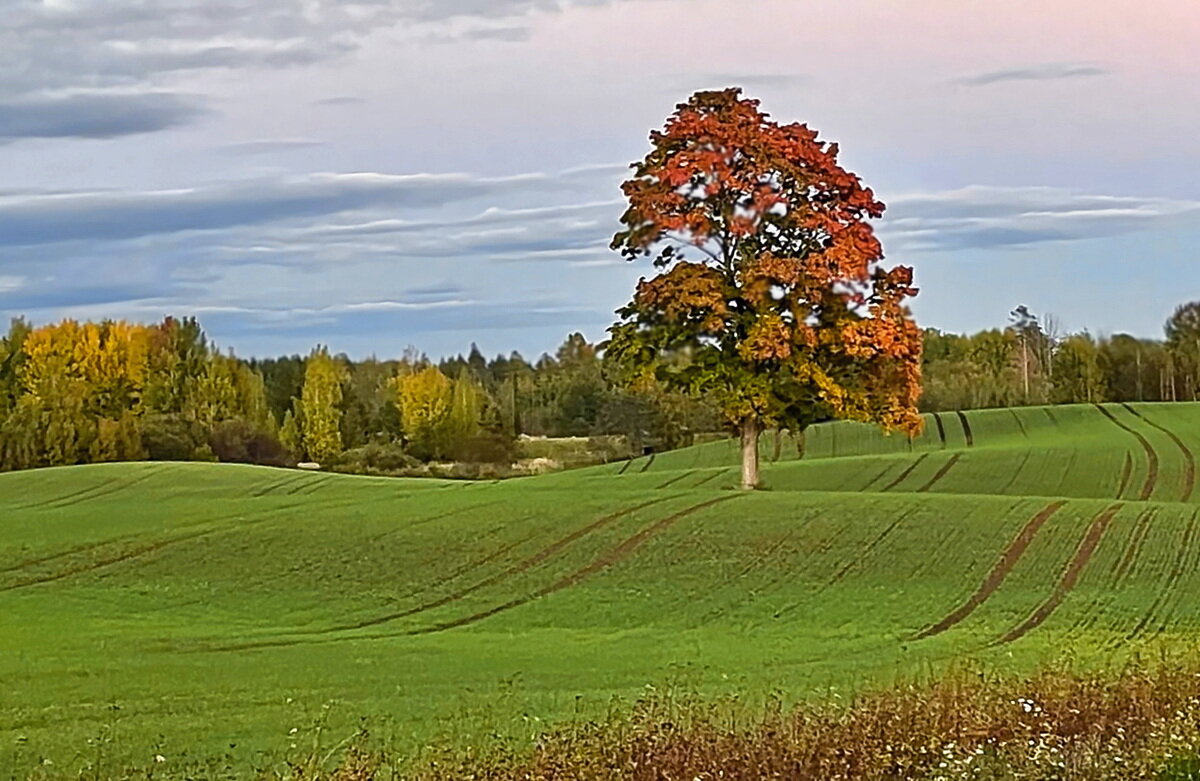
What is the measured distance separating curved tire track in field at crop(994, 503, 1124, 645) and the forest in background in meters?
57.1

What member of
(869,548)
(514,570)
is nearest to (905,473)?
(869,548)

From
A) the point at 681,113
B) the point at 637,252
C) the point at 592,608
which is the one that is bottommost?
the point at 592,608

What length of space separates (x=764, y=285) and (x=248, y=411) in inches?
3211

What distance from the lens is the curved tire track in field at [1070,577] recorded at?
2592 cm

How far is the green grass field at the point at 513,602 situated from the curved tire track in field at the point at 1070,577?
95mm

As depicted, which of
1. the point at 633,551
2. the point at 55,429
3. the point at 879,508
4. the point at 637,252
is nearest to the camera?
the point at 633,551

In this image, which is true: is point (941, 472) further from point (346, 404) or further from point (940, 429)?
point (346, 404)

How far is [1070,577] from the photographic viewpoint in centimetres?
3120

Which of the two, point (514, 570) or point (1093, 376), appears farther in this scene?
point (1093, 376)

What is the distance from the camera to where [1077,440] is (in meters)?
70.6

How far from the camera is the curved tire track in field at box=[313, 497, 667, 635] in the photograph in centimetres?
2845

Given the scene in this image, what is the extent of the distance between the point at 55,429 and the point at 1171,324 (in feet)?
297

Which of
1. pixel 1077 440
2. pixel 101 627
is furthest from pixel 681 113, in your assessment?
pixel 1077 440

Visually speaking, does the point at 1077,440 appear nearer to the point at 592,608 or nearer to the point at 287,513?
the point at 287,513
